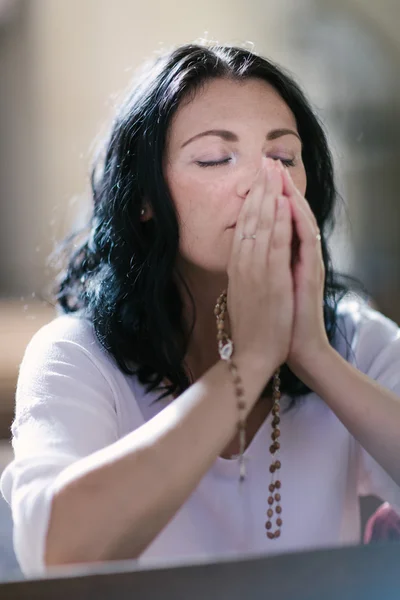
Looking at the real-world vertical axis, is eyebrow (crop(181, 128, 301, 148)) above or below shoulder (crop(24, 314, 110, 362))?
above

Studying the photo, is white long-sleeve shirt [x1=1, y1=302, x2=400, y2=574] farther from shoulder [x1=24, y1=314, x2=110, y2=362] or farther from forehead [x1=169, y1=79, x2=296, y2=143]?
forehead [x1=169, y1=79, x2=296, y2=143]

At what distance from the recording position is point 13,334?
0.55 m

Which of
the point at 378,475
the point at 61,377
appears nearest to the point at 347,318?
the point at 378,475

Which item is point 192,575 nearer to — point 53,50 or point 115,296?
point 115,296

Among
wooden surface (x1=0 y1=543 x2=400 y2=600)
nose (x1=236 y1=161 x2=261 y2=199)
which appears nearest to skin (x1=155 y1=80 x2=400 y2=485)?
nose (x1=236 y1=161 x2=261 y2=199)

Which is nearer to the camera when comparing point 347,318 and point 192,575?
point 192,575

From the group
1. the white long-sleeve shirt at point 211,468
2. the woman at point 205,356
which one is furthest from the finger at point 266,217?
the white long-sleeve shirt at point 211,468

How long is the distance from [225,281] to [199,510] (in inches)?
6.2

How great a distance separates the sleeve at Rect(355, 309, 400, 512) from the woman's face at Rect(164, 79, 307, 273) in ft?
0.49

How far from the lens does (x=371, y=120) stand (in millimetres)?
676

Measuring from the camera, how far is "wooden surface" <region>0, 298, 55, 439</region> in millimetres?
538

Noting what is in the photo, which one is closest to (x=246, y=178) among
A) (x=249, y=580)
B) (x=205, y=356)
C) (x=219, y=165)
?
(x=219, y=165)

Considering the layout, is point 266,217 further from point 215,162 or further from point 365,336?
point 365,336

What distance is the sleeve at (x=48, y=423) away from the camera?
1.39 ft
